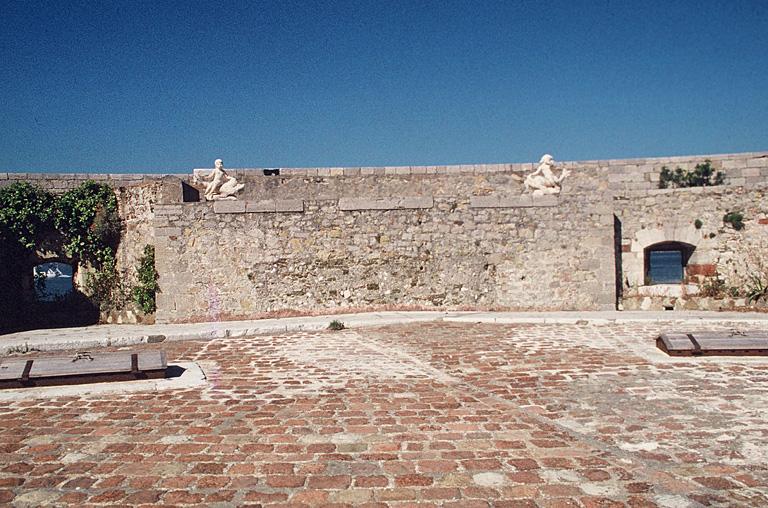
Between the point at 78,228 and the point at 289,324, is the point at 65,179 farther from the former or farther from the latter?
the point at 289,324

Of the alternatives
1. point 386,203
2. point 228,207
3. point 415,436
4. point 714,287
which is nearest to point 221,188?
point 228,207

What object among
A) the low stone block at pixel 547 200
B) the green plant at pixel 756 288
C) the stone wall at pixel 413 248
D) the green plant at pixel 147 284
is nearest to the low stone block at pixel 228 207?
the stone wall at pixel 413 248

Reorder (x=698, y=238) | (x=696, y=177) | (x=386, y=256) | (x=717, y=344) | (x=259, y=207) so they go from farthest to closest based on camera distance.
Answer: (x=696, y=177) < (x=698, y=238) < (x=386, y=256) < (x=259, y=207) < (x=717, y=344)

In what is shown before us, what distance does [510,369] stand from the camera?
6.77 metres

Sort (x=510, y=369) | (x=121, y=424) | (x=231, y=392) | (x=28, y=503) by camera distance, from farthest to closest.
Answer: (x=510, y=369)
(x=231, y=392)
(x=121, y=424)
(x=28, y=503)

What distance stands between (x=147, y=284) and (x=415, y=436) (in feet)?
30.7

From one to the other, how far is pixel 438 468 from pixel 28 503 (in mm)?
2641

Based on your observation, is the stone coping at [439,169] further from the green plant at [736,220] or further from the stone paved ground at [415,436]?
the stone paved ground at [415,436]

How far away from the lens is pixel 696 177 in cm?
1355

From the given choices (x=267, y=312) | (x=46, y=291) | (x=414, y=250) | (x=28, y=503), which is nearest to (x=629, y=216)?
(x=414, y=250)

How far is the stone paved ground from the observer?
11.4ft

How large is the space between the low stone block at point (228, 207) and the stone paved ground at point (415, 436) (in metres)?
5.19

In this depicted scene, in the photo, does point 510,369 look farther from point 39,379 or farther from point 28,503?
point 39,379

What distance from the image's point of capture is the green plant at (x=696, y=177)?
13539 millimetres
